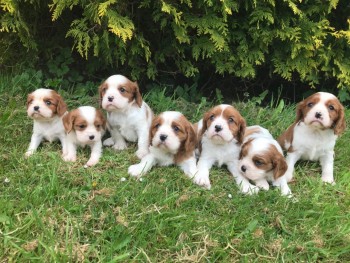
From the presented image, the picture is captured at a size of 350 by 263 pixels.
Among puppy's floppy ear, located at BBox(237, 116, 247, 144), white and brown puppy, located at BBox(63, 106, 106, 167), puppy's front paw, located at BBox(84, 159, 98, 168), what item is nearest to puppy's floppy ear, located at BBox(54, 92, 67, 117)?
white and brown puppy, located at BBox(63, 106, 106, 167)

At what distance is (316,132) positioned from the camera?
5.78 metres

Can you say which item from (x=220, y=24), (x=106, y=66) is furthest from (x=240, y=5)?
(x=106, y=66)

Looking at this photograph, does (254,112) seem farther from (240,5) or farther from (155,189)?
(155,189)

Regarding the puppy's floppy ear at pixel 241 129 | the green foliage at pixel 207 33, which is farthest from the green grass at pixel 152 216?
the green foliage at pixel 207 33

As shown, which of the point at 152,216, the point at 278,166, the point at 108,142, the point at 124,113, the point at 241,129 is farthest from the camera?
the point at 108,142

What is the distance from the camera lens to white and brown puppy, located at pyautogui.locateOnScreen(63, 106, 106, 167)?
5645 mm

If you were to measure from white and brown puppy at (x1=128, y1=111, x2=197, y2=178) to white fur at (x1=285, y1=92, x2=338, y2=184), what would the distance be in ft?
4.16

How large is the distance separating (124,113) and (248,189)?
6.42 feet

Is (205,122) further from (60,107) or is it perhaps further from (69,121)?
(60,107)

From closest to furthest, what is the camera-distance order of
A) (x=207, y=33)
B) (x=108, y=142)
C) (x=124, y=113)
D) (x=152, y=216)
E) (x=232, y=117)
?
(x=152, y=216), (x=232, y=117), (x=124, y=113), (x=108, y=142), (x=207, y=33)

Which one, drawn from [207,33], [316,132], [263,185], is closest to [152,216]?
[263,185]

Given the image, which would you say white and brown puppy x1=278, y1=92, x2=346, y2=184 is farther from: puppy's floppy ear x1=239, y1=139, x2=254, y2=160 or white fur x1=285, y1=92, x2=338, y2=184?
puppy's floppy ear x1=239, y1=139, x2=254, y2=160

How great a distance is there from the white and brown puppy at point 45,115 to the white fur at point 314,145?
3.02 metres

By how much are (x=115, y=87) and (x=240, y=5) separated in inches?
100
